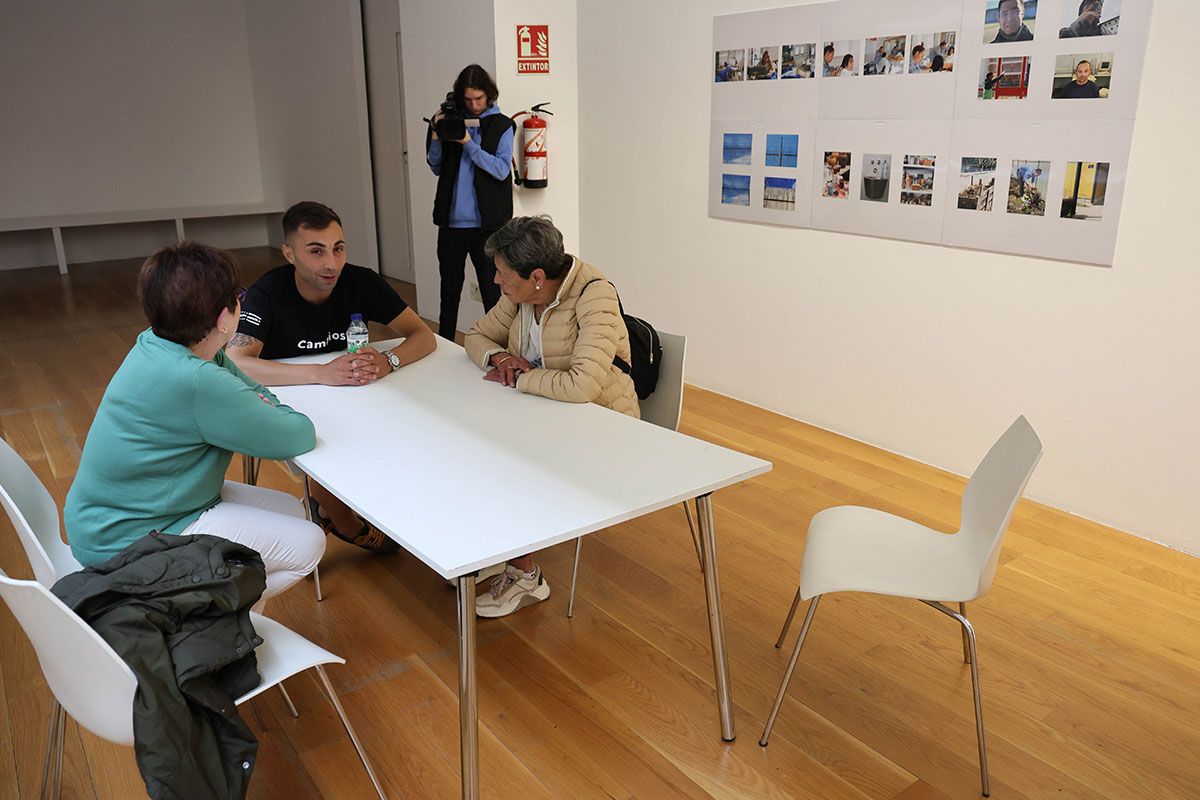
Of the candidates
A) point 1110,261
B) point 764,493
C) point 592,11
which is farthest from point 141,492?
point 592,11

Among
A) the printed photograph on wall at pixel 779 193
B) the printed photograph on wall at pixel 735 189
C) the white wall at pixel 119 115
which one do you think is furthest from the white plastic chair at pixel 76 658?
the white wall at pixel 119 115

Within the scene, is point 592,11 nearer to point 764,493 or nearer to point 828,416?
point 828,416

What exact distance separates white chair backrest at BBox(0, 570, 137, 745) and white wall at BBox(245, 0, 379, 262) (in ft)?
21.8

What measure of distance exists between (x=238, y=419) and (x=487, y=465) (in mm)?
516

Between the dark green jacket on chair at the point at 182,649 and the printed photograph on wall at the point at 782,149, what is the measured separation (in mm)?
3248

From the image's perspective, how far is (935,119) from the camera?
11.6 feet

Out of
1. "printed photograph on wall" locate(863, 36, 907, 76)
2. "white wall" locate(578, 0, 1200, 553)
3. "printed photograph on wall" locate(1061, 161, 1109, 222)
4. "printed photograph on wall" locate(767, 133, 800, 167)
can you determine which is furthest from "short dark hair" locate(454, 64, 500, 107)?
"printed photograph on wall" locate(1061, 161, 1109, 222)

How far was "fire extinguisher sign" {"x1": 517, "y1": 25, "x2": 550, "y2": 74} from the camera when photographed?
16.7 feet

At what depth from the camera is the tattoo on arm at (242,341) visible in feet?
8.84

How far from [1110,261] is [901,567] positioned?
1.70 metres

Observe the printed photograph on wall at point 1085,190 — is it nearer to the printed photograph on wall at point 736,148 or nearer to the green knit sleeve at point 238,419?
the printed photograph on wall at point 736,148

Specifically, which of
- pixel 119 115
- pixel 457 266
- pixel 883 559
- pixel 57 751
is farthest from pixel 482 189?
pixel 119 115

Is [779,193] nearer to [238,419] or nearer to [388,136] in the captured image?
[238,419]

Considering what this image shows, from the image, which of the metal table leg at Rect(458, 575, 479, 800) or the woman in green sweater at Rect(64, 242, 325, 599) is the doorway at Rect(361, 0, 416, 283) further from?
the metal table leg at Rect(458, 575, 479, 800)
